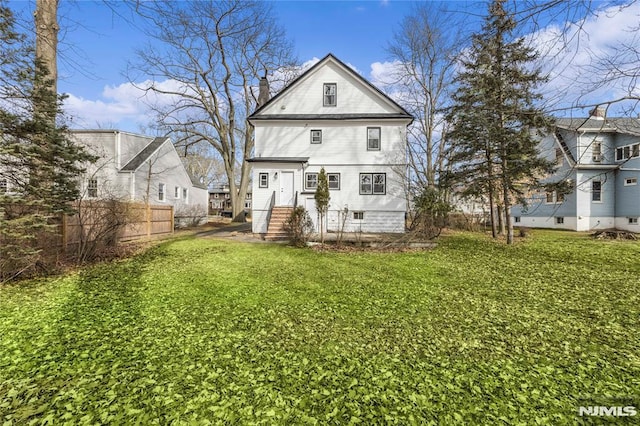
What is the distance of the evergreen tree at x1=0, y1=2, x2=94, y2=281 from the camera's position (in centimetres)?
572

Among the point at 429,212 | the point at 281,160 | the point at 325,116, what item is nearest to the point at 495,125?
the point at 429,212

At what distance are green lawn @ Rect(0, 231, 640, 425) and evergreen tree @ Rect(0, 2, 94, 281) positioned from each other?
111 centimetres

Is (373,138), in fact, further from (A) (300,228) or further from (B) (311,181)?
(A) (300,228)

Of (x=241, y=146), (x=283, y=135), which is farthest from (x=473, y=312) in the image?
(x=241, y=146)

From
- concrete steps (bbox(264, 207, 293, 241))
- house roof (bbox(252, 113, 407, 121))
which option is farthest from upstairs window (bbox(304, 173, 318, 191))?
house roof (bbox(252, 113, 407, 121))

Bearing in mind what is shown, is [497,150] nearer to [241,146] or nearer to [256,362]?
[256,362]

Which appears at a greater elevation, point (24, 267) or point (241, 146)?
point (241, 146)

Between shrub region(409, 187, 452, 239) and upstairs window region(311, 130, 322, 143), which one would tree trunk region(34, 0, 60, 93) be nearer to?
upstairs window region(311, 130, 322, 143)

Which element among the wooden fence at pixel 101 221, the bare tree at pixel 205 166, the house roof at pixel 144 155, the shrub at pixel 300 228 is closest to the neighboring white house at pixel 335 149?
the shrub at pixel 300 228

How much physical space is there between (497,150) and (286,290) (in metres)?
12.3

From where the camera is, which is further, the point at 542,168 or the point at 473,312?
the point at 542,168

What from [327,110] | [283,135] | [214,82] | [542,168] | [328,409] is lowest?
[328,409]

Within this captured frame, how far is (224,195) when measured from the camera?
182 ft

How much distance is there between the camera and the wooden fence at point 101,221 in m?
8.05
